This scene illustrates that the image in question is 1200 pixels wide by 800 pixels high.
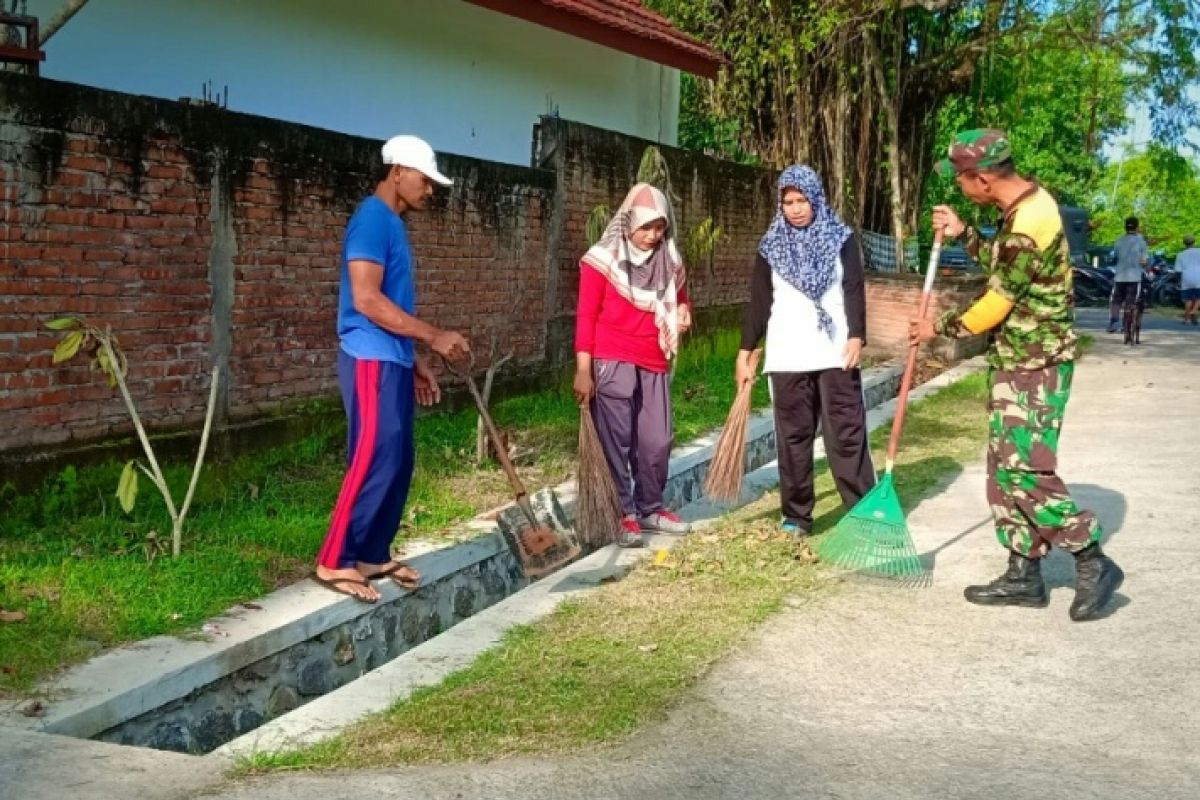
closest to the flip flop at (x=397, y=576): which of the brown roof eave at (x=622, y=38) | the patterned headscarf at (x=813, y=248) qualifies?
the patterned headscarf at (x=813, y=248)

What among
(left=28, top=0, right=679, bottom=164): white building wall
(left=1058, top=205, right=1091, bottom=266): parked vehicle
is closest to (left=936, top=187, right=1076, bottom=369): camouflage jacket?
(left=28, top=0, right=679, bottom=164): white building wall

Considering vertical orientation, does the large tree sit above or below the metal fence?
above

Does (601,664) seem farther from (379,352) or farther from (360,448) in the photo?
(379,352)

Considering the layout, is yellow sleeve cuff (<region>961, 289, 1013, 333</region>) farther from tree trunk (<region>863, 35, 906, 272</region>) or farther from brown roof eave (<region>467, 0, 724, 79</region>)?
tree trunk (<region>863, 35, 906, 272</region>)

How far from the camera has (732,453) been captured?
671cm

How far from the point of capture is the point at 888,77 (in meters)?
16.8

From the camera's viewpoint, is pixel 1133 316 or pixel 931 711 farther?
pixel 1133 316

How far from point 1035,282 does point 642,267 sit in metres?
2.04

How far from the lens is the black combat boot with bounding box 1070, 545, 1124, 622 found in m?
5.11

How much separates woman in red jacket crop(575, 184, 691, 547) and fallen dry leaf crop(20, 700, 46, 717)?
302cm

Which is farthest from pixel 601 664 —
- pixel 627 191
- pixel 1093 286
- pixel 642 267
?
pixel 1093 286

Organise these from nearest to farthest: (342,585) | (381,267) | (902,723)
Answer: (902,723) → (381,267) → (342,585)

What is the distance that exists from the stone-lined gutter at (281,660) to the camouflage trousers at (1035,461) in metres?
1.76

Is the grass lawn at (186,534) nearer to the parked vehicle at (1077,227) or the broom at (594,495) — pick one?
the broom at (594,495)
